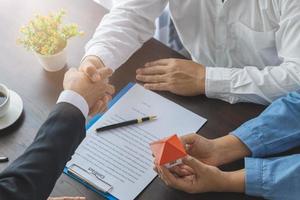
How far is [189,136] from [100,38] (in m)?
0.42

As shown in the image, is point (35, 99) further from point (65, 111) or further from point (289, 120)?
point (289, 120)

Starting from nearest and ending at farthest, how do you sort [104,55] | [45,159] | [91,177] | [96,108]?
1. [45,159]
2. [91,177]
3. [96,108]
4. [104,55]

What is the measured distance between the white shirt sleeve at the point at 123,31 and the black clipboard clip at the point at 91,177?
1.08ft

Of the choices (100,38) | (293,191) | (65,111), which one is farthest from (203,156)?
(100,38)

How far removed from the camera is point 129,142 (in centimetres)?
98

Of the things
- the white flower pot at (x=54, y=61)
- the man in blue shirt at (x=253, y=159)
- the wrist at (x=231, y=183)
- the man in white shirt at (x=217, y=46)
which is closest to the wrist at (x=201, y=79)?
the man in white shirt at (x=217, y=46)

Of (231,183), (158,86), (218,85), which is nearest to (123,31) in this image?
(158,86)

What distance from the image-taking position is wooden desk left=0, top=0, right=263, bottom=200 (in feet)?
3.01

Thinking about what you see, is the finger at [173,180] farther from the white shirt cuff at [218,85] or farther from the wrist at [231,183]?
the white shirt cuff at [218,85]

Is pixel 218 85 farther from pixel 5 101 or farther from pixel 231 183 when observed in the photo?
pixel 5 101

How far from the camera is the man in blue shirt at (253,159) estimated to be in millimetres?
896

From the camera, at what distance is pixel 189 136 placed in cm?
95

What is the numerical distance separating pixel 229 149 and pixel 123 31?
1.60ft

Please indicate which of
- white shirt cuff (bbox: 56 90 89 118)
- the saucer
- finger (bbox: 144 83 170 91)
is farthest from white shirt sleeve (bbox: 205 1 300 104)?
the saucer
